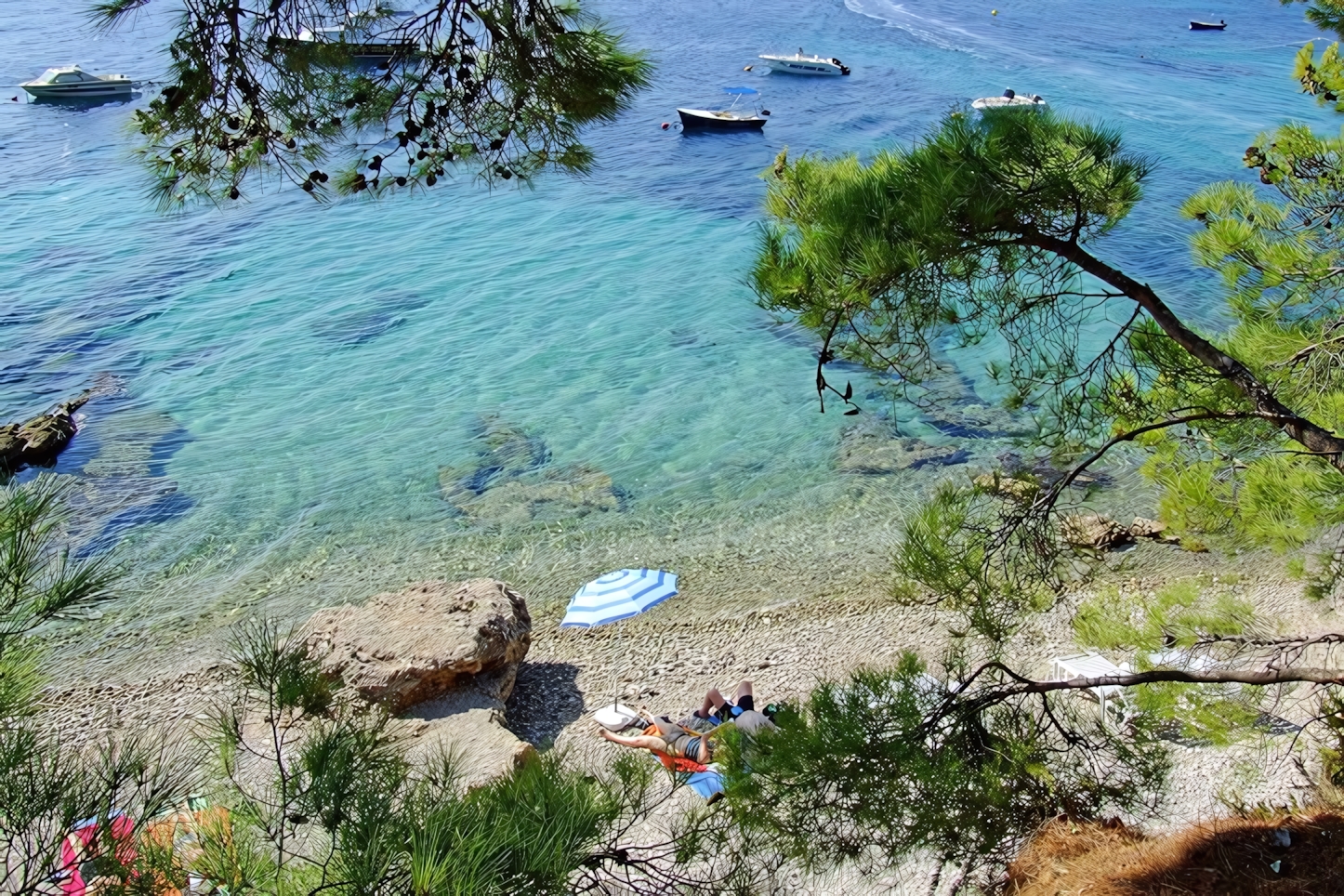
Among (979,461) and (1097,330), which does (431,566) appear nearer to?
(979,461)

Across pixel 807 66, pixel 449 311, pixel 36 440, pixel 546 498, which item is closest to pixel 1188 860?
pixel 546 498

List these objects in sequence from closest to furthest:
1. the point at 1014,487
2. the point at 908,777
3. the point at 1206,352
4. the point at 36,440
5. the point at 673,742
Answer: the point at 1206,352 < the point at 908,777 < the point at 1014,487 < the point at 673,742 < the point at 36,440

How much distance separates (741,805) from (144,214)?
22918 mm

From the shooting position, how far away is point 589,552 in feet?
37.5

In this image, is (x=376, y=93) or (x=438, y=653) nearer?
(x=376, y=93)

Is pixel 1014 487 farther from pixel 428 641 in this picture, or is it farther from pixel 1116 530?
pixel 1116 530

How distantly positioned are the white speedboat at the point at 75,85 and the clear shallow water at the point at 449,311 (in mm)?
527

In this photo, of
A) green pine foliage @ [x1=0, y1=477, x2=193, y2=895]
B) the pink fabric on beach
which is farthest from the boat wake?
the pink fabric on beach

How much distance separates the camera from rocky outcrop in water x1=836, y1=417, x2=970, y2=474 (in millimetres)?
12789

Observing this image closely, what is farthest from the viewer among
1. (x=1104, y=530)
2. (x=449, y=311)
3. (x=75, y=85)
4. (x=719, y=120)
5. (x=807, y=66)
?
(x=807, y=66)

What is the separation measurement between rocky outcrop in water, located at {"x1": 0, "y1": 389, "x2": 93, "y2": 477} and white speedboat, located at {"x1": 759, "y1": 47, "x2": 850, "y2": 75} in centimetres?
2372

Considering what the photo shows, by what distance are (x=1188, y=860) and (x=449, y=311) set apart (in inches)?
622

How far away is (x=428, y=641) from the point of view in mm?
8719

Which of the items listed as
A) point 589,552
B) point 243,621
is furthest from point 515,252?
point 243,621
